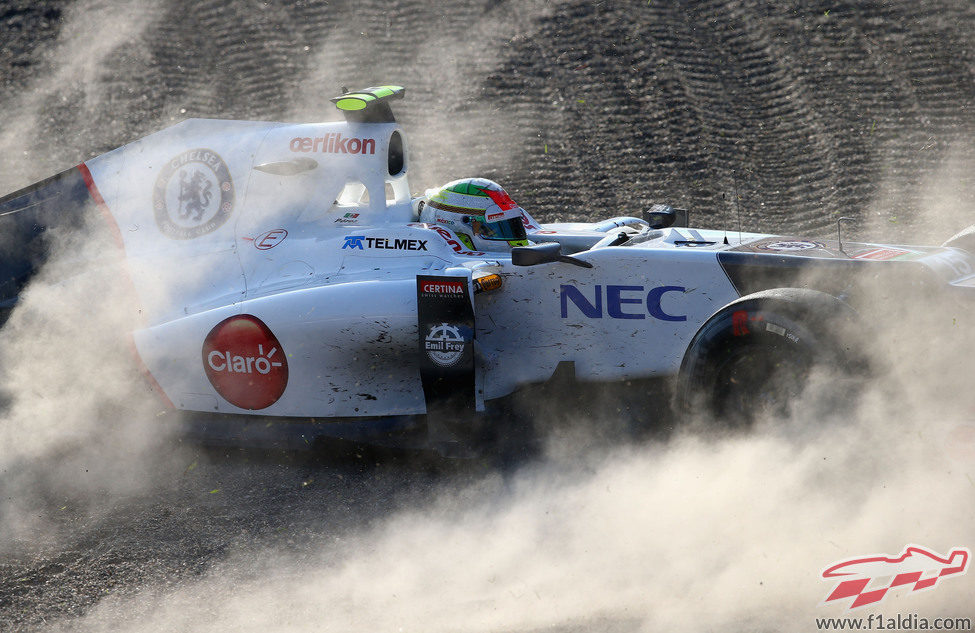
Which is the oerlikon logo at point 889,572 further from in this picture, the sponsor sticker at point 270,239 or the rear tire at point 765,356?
the sponsor sticker at point 270,239

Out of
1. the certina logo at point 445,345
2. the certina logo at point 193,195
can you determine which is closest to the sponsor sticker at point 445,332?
the certina logo at point 445,345

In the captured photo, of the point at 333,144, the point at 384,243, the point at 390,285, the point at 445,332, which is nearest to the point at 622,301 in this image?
the point at 445,332

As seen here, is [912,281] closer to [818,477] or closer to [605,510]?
[818,477]

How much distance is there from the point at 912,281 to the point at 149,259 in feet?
14.7

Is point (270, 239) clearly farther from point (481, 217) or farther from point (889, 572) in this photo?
point (889, 572)

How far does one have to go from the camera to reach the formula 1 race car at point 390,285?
16.2 feet

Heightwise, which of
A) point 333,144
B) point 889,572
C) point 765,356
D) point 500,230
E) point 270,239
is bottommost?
point 889,572

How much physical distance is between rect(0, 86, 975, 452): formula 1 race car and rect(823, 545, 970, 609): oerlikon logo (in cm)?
93

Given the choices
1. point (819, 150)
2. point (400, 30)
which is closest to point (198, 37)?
point (400, 30)

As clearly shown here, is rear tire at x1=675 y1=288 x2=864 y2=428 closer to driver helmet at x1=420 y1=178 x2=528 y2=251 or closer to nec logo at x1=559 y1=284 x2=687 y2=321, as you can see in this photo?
nec logo at x1=559 y1=284 x2=687 y2=321

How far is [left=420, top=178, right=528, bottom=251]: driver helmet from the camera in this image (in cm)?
605

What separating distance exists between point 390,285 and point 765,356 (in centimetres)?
211

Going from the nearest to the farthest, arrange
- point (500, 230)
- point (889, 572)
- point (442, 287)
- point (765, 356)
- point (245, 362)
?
point (889, 572), point (765, 356), point (442, 287), point (245, 362), point (500, 230)

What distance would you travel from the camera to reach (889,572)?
3955 millimetres
